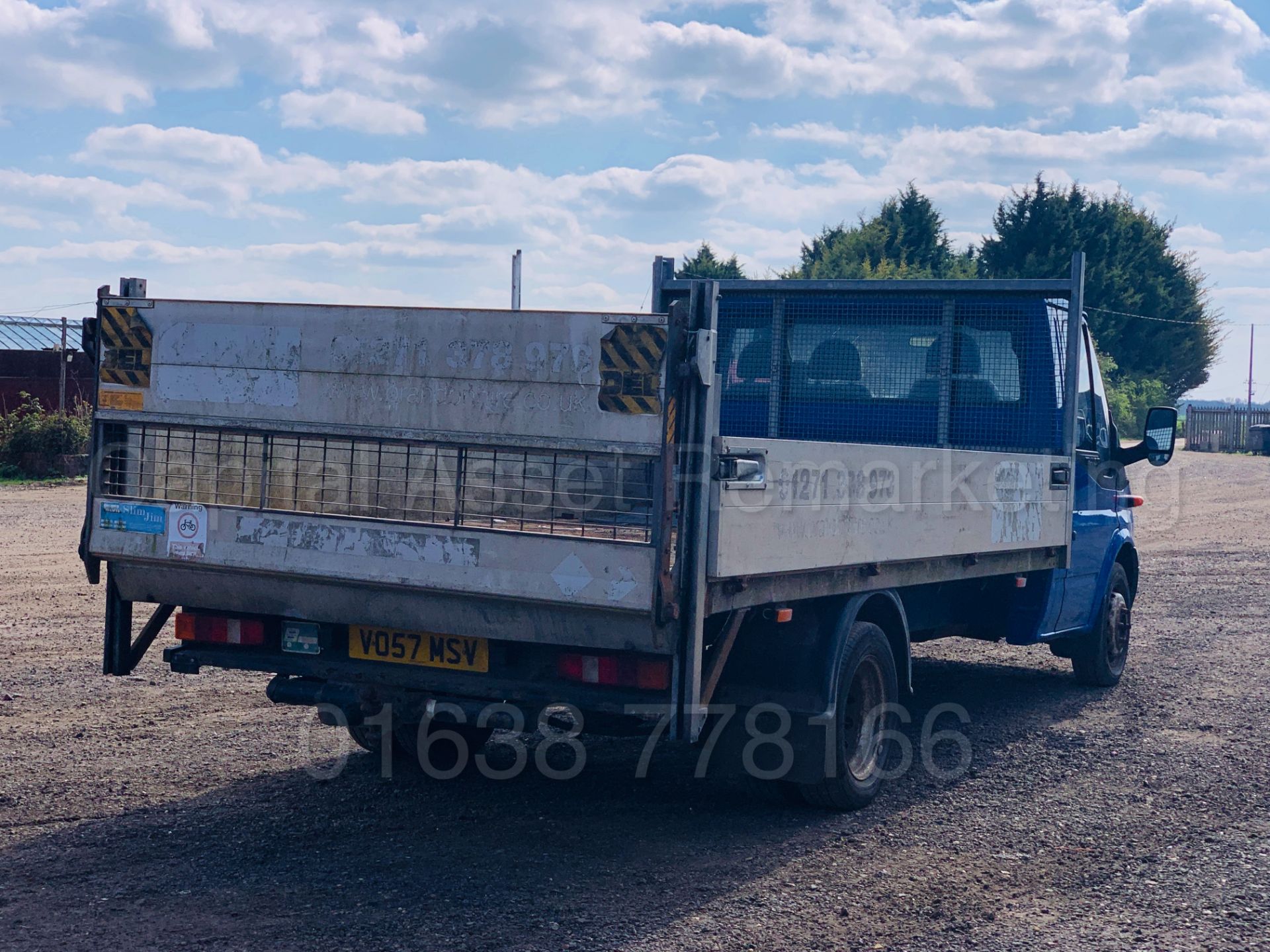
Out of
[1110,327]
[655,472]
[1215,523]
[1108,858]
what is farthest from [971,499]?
[1110,327]

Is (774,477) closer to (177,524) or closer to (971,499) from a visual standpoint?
(971,499)

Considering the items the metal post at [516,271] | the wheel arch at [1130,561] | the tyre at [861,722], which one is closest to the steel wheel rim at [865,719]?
the tyre at [861,722]

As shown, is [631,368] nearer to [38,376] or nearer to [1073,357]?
[1073,357]

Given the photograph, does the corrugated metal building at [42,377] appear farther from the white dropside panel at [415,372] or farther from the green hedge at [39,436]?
the white dropside panel at [415,372]

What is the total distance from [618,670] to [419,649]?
2.67ft

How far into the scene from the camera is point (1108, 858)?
5316 mm

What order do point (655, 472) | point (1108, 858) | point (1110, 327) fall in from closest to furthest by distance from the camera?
point (655, 472)
point (1108, 858)
point (1110, 327)

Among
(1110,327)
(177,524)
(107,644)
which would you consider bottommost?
(107,644)

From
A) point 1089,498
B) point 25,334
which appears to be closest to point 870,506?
point 1089,498

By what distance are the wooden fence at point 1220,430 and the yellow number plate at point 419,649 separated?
55947mm

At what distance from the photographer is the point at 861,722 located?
19.7ft

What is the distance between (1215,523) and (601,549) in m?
20.4

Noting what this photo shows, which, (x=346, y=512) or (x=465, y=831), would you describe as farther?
(x=465, y=831)

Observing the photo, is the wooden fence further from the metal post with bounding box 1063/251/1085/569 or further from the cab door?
the metal post with bounding box 1063/251/1085/569
